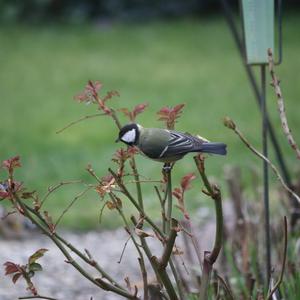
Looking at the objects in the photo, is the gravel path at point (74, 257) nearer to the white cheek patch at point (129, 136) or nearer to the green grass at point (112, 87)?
the green grass at point (112, 87)

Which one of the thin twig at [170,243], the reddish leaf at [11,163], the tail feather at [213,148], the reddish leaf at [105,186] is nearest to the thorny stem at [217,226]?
the thin twig at [170,243]

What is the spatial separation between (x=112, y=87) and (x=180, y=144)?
683 centimetres

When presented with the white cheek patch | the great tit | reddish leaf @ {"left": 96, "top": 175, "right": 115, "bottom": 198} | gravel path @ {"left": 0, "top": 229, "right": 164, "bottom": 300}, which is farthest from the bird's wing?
gravel path @ {"left": 0, "top": 229, "right": 164, "bottom": 300}

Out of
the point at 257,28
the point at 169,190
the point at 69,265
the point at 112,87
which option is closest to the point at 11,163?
the point at 169,190

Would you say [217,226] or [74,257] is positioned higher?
[217,226]

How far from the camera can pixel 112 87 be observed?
9.01 meters

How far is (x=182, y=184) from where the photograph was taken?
2.02 m

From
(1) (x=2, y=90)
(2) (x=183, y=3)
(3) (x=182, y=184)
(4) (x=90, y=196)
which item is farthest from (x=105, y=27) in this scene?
(3) (x=182, y=184)

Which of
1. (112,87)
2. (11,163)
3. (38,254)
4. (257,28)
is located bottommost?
(112,87)

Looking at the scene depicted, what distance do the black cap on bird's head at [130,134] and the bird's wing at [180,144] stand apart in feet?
0.33

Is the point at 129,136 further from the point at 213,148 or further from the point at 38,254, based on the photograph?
the point at 38,254

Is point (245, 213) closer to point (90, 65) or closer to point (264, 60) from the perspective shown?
point (264, 60)

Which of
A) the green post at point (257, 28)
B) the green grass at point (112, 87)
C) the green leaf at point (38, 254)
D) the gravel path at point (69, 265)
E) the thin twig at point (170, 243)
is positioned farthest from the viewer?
the green grass at point (112, 87)

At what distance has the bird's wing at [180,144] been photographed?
7.35ft
